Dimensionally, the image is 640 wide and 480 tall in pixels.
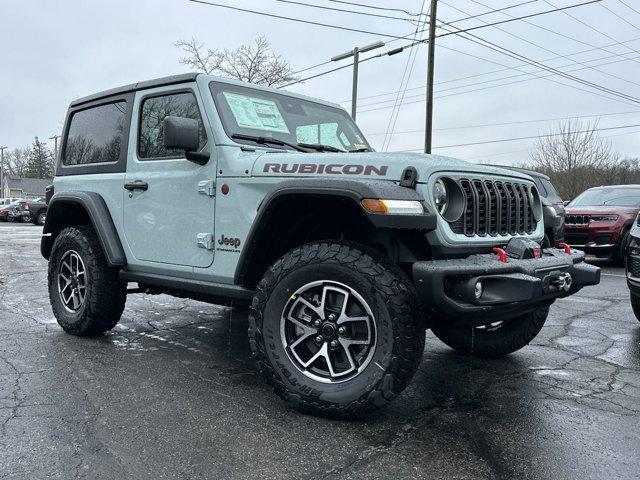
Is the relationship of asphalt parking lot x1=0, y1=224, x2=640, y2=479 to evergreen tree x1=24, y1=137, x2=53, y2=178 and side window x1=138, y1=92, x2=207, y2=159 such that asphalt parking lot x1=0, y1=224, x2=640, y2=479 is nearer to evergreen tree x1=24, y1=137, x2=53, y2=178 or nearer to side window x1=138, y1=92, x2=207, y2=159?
side window x1=138, y1=92, x2=207, y2=159

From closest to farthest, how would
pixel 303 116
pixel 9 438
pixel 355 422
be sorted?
pixel 9 438 → pixel 355 422 → pixel 303 116

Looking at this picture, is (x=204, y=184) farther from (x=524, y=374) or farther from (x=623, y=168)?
(x=623, y=168)

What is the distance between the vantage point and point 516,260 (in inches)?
121

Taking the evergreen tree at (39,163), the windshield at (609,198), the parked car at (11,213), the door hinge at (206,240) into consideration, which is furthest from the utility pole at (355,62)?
the evergreen tree at (39,163)

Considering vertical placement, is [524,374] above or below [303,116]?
below

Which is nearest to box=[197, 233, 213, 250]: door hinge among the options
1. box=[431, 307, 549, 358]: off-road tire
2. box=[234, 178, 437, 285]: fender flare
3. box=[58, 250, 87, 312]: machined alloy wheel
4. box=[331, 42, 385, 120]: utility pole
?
box=[234, 178, 437, 285]: fender flare

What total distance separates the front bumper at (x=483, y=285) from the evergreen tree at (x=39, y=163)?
10510 cm

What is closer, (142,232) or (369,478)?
(369,478)

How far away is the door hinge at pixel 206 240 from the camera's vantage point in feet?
12.1

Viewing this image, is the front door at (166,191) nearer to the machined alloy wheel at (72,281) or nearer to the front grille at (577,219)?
the machined alloy wheel at (72,281)

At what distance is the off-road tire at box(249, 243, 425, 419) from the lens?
278 centimetres

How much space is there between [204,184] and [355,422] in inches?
71.7

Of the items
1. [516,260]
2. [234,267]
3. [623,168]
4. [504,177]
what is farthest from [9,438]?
[623,168]

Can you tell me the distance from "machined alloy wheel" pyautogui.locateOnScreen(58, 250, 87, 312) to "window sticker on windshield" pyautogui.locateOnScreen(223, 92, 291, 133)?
A: 1894mm
